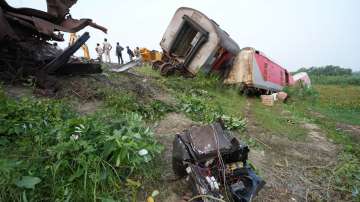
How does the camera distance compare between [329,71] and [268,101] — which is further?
[329,71]

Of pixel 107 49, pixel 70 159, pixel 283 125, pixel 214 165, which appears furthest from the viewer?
pixel 107 49

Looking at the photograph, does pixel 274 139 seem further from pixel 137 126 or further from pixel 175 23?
pixel 175 23

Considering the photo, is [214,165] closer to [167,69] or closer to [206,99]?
[206,99]

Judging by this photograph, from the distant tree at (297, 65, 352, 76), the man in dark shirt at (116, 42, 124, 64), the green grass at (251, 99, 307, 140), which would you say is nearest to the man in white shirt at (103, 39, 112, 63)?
the man in dark shirt at (116, 42, 124, 64)

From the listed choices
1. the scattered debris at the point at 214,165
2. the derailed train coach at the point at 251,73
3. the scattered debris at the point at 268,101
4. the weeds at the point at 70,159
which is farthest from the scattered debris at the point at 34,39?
the scattered debris at the point at 268,101

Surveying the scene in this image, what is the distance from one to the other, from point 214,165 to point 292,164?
74.5 inches

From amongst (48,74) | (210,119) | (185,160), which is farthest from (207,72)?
(185,160)

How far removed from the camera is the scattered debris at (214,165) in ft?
7.58

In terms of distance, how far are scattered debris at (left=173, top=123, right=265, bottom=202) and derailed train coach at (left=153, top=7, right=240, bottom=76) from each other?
19.5 ft

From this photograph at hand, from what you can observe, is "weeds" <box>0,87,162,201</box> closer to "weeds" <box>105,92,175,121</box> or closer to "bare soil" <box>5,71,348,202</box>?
"bare soil" <box>5,71,348,202</box>

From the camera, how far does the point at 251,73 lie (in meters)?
9.03

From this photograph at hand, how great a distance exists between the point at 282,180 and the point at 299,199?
0.35 m

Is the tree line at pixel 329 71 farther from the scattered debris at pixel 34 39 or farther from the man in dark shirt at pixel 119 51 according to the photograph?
the scattered debris at pixel 34 39

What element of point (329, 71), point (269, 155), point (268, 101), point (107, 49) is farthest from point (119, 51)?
point (329, 71)
